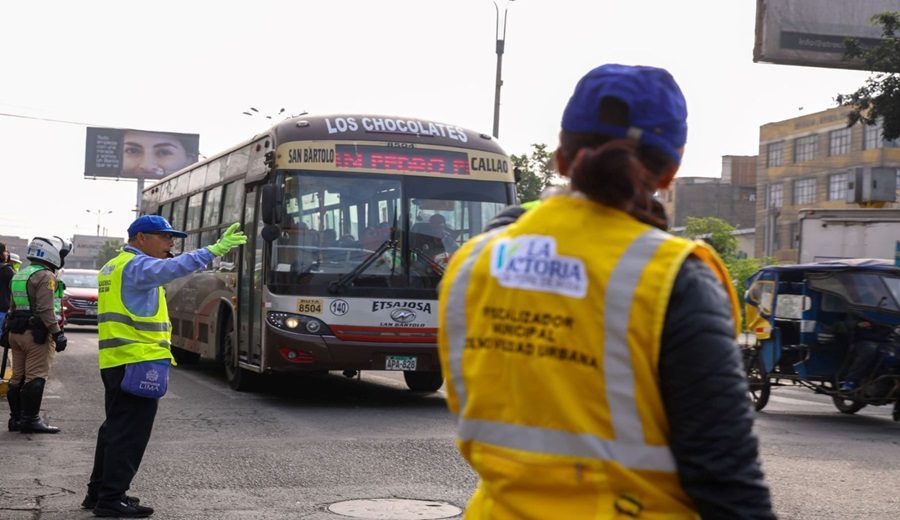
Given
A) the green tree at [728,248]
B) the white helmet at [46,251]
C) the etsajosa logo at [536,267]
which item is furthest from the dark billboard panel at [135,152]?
the etsajosa logo at [536,267]

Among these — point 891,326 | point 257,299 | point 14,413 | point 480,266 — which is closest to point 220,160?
point 257,299

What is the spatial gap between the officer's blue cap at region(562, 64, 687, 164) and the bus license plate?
11.4 meters

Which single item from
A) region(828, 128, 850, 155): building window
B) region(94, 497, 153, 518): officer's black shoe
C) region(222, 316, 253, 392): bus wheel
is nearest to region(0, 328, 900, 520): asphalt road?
region(94, 497, 153, 518): officer's black shoe

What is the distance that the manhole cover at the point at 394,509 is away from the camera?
7496 mm

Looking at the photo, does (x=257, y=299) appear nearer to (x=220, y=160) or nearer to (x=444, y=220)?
(x=444, y=220)

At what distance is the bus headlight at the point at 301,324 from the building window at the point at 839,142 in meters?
63.3

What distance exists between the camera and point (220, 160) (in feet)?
56.3

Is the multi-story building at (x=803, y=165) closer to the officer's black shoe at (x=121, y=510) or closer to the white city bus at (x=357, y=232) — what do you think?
the white city bus at (x=357, y=232)

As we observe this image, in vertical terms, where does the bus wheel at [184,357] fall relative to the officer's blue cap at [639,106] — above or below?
below

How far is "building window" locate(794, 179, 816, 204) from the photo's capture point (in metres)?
75.8

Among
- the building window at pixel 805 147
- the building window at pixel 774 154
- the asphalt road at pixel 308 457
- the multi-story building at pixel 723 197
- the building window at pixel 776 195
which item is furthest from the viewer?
the multi-story building at pixel 723 197

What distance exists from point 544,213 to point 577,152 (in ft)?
0.43

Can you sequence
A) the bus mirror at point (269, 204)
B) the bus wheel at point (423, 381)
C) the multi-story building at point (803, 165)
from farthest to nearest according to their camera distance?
the multi-story building at point (803, 165)
the bus wheel at point (423, 381)
the bus mirror at point (269, 204)

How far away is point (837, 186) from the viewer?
240 ft
